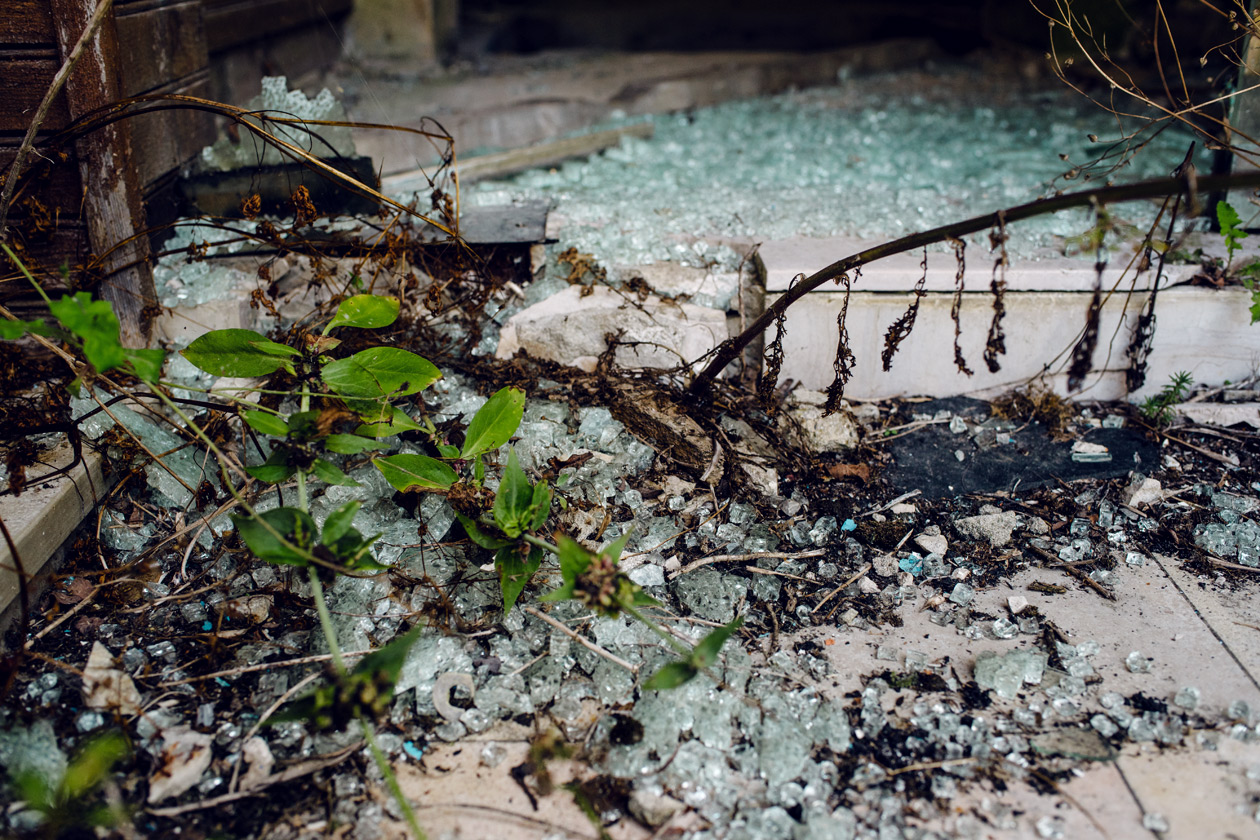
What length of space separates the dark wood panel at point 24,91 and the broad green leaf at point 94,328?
977 mm

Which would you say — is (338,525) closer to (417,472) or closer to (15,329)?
(417,472)

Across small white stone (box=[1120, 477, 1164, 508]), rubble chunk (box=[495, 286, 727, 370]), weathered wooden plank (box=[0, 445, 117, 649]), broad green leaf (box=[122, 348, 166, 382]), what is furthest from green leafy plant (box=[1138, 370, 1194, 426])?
weathered wooden plank (box=[0, 445, 117, 649])

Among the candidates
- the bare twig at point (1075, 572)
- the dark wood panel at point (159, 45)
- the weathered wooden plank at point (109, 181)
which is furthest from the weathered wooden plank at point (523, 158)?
the bare twig at point (1075, 572)

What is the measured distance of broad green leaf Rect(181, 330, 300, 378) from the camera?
5.83ft

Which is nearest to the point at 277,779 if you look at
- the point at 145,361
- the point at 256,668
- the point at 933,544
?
the point at 256,668

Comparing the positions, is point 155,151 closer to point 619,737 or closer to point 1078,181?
point 619,737

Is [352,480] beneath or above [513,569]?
above

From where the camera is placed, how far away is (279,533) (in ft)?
4.98

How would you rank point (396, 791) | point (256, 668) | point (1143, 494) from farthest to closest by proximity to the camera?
point (1143, 494)
point (256, 668)
point (396, 791)

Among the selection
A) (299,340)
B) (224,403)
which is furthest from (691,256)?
(224,403)

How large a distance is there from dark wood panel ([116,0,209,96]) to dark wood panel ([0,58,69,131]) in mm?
172

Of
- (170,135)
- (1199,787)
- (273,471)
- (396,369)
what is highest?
(170,135)

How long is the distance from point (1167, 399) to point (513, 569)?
208 centimetres

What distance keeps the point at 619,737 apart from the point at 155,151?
2240 millimetres
